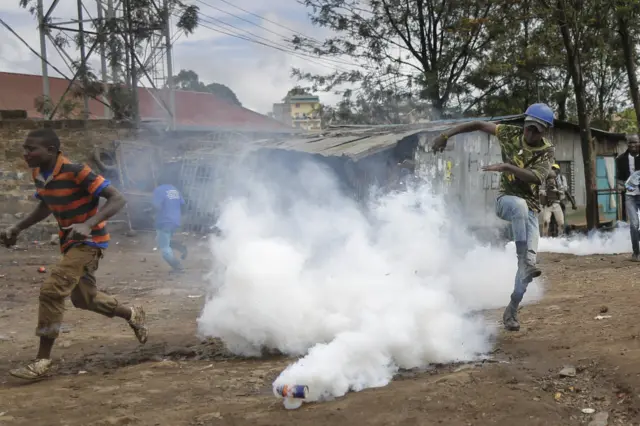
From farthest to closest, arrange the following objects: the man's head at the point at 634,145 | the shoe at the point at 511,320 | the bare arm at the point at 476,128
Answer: the man's head at the point at 634,145 < the bare arm at the point at 476,128 < the shoe at the point at 511,320

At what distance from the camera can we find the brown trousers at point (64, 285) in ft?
14.3

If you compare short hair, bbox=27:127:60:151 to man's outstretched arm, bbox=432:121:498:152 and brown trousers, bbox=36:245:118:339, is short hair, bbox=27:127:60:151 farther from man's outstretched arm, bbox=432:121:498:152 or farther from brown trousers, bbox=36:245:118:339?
man's outstretched arm, bbox=432:121:498:152

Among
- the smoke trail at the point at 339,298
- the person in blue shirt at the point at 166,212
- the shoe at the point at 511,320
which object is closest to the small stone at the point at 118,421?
the smoke trail at the point at 339,298

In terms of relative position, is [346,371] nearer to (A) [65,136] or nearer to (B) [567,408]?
(B) [567,408]

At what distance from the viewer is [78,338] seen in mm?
5664

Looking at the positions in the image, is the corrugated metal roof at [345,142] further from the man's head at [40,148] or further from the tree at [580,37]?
the man's head at [40,148]

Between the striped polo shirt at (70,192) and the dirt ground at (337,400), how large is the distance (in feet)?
3.39

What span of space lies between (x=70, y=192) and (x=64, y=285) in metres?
0.64

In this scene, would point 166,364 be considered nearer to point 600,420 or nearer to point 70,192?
point 70,192

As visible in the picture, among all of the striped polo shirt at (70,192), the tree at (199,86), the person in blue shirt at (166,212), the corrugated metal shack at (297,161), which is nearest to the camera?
the striped polo shirt at (70,192)

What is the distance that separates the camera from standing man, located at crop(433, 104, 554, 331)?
4.89m

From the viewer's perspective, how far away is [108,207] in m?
4.38

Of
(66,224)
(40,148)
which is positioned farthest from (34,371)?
(40,148)

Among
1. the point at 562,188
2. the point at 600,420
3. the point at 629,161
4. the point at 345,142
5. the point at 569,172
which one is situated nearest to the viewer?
the point at 600,420
